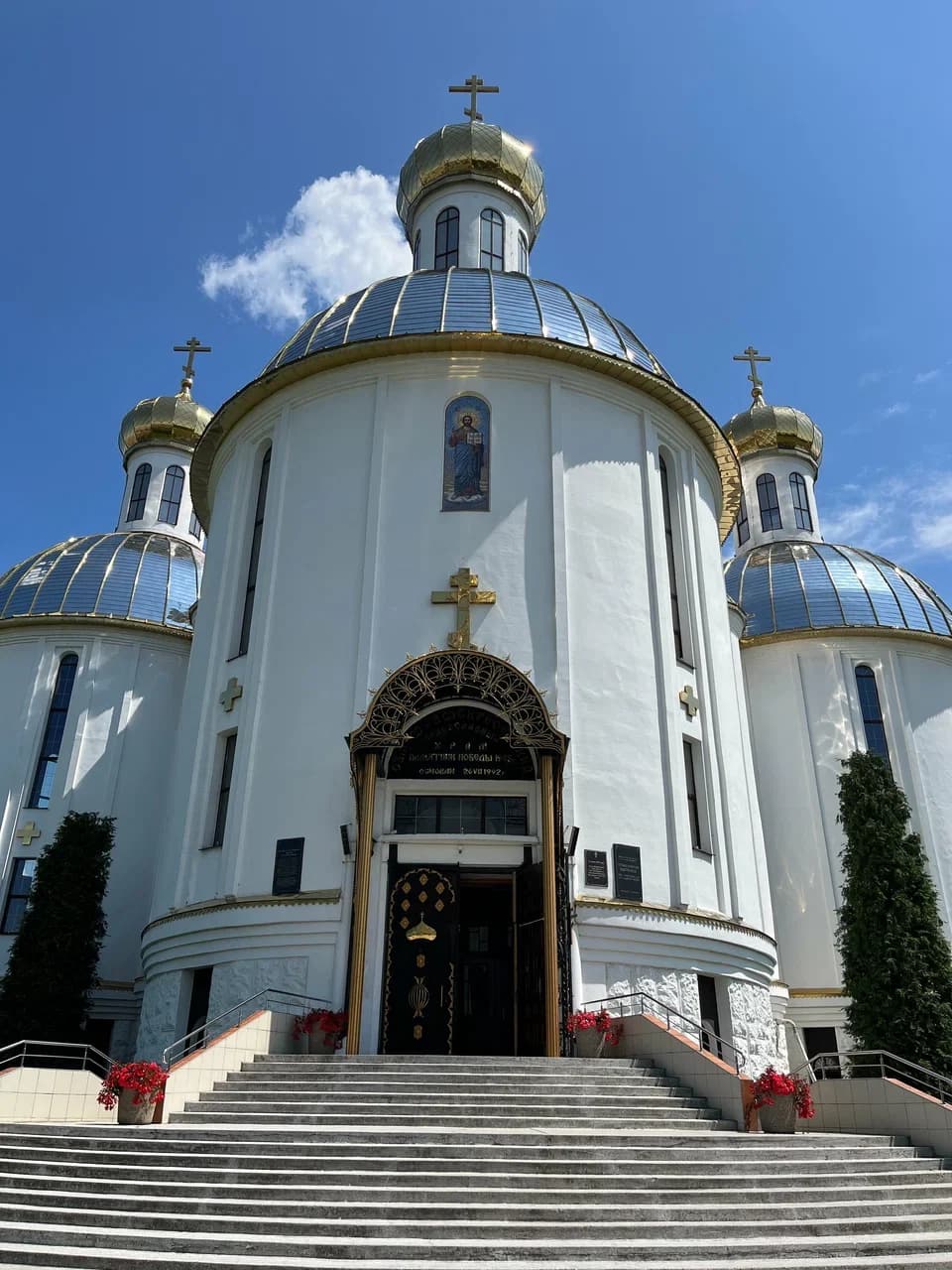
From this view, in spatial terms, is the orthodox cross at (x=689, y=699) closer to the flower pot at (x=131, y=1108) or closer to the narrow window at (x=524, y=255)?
the flower pot at (x=131, y=1108)

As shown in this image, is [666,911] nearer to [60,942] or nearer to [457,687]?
[457,687]

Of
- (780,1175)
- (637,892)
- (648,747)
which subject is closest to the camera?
(780,1175)

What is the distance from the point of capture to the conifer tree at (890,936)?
15211mm

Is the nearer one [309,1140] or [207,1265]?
[207,1265]

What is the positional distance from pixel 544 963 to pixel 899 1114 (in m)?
4.35

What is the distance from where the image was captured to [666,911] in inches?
573

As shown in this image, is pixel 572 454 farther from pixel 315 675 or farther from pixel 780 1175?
pixel 780 1175

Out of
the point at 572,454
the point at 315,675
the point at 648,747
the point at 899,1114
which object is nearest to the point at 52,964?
the point at 315,675

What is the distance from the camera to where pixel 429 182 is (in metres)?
25.3

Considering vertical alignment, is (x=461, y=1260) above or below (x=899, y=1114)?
below

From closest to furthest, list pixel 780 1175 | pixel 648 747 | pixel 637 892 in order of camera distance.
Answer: pixel 780 1175, pixel 637 892, pixel 648 747

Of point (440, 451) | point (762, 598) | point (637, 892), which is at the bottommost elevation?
point (637, 892)

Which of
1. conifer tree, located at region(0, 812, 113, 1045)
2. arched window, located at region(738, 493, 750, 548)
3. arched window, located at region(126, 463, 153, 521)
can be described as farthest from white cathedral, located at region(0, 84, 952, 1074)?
arched window, located at region(126, 463, 153, 521)

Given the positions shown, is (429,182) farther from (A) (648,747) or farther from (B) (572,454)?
(A) (648,747)
